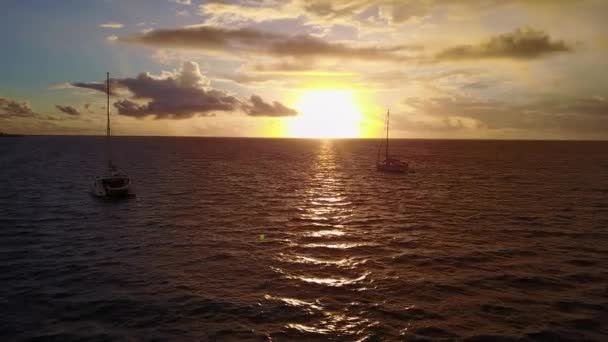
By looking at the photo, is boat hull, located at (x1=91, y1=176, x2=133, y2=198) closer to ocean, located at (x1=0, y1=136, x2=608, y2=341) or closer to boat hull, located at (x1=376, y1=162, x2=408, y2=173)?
ocean, located at (x1=0, y1=136, x2=608, y2=341)

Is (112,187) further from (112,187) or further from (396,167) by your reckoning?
(396,167)

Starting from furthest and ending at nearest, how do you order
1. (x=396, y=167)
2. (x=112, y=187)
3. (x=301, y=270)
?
(x=396, y=167) < (x=112, y=187) < (x=301, y=270)

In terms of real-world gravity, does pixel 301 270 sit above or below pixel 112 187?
below

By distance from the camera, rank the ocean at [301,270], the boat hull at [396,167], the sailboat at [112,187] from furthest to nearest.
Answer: the boat hull at [396,167] → the sailboat at [112,187] → the ocean at [301,270]

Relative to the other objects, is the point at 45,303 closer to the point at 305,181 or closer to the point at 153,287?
the point at 153,287

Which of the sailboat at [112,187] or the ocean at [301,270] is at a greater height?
the sailboat at [112,187]

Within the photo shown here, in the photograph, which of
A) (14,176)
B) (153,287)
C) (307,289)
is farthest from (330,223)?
(14,176)

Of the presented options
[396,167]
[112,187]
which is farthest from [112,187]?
[396,167]

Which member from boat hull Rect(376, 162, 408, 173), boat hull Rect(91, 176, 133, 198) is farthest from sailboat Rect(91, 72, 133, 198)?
boat hull Rect(376, 162, 408, 173)

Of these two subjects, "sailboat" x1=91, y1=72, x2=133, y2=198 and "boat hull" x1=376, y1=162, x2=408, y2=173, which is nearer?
"sailboat" x1=91, y1=72, x2=133, y2=198

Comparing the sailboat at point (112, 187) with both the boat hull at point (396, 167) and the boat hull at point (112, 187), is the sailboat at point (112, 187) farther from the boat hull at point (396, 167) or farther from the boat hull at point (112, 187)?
the boat hull at point (396, 167)

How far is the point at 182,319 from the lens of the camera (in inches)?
790

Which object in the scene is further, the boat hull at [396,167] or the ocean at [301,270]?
the boat hull at [396,167]

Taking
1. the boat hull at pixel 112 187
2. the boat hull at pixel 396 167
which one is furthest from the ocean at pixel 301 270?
the boat hull at pixel 396 167
